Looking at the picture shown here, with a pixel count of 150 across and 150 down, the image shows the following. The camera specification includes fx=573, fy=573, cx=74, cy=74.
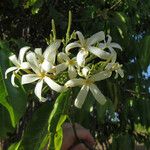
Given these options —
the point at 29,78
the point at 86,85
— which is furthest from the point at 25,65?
the point at 86,85

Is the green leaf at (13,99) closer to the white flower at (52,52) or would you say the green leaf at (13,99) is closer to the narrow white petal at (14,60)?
the narrow white petal at (14,60)

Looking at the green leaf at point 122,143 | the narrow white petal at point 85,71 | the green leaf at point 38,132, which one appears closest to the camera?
the narrow white petal at point 85,71

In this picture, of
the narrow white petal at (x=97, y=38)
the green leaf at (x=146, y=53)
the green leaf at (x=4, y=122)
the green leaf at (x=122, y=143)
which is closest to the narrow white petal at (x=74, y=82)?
the narrow white petal at (x=97, y=38)

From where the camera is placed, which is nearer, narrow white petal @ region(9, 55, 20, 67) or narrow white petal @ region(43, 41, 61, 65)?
narrow white petal @ region(43, 41, 61, 65)

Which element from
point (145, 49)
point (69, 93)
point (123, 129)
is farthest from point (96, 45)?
point (123, 129)

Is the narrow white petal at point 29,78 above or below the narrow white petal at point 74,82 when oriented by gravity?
above

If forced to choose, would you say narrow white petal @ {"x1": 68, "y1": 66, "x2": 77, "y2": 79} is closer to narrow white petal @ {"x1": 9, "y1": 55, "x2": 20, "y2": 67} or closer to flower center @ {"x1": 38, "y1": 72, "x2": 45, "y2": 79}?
flower center @ {"x1": 38, "y1": 72, "x2": 45, "y2": 79}

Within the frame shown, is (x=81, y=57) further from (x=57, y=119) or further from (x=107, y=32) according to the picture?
(x=107, y=32)

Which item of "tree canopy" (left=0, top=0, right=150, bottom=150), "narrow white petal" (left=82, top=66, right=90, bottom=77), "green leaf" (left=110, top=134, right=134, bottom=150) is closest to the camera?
"narrow white petal" (left=82, top=66, right=90, bottom=77)

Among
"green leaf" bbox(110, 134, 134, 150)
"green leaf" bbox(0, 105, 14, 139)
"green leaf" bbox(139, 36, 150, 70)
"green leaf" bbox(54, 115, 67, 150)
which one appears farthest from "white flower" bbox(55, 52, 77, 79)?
"green leaf" bbox(110, 134, 134, 150)
